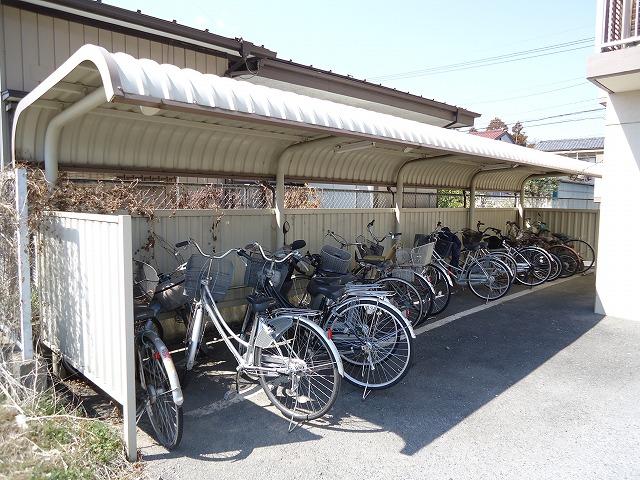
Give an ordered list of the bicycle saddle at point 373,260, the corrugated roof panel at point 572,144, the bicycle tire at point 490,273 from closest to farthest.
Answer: the bicycle saddle at point 373,260
the bicycle tire at point 490,273
the corrugated roof panel at point 572,144

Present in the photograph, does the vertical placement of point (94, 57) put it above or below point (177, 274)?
above

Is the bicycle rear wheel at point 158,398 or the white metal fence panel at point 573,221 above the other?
the white metal fence panel at point 573,221

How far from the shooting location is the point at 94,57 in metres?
2.68

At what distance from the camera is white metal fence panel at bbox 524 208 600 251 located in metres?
10.2

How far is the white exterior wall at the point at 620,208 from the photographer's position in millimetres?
5699

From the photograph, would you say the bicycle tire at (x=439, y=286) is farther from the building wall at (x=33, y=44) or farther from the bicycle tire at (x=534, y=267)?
the building wall at (x=33, y=44)

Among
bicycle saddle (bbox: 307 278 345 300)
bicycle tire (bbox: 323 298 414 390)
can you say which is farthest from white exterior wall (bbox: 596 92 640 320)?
bicycle saddle (bbox: 307 278 345 300)

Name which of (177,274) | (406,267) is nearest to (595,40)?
(406,267)

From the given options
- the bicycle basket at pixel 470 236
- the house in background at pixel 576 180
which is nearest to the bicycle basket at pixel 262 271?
the bicycle basket at pixel 470 236

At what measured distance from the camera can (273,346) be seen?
3.27 m

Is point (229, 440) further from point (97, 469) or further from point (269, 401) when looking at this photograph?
point (97, 469)

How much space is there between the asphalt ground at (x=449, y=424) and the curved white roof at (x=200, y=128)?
7.07ft

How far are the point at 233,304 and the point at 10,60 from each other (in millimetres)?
3489

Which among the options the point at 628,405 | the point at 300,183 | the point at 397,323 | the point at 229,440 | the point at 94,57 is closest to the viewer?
the point at 94,57
